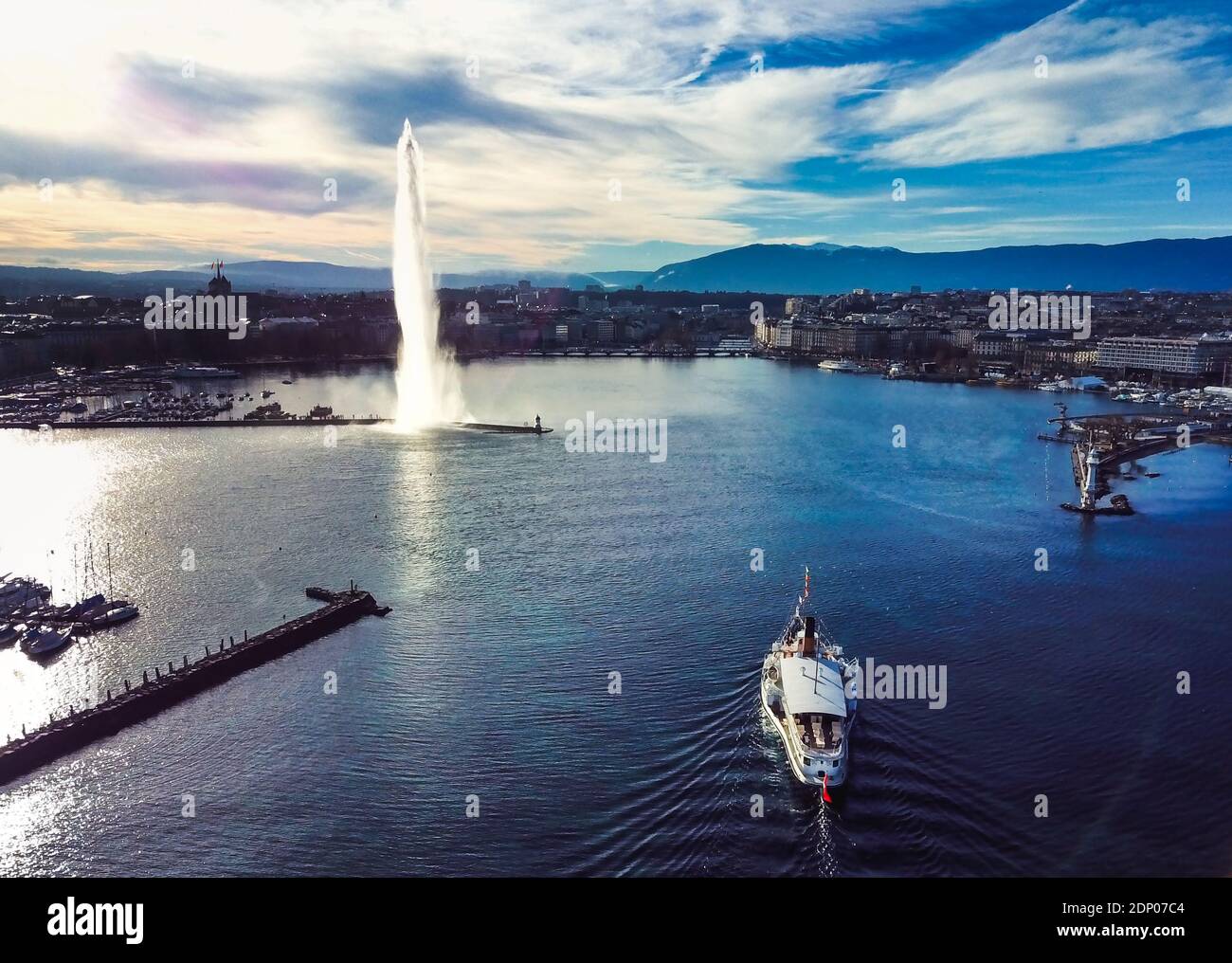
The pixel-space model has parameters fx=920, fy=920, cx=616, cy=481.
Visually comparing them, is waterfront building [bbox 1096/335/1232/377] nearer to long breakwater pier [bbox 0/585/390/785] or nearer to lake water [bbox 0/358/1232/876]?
lake water [bbox 0/358/1232/876]

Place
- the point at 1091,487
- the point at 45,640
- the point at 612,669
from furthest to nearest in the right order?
the point at 1091,487 < the point at 45,640 < the point at 612,669

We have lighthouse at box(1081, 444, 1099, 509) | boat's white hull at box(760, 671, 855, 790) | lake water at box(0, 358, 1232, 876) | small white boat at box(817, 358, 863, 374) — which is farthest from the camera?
small white boat at box(817, 358, 863, 374)

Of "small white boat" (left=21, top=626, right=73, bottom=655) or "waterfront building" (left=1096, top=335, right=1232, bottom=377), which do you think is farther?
"waterfront building" (left=1096, top=335, right=1232, bottom=377)

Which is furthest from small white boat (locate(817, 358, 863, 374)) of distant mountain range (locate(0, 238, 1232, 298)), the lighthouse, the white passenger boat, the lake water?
distant mountain range (locate(0, 238, 1232, 298))

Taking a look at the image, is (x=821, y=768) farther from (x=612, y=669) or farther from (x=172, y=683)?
(x=172, y=683)

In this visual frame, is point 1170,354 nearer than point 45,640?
No

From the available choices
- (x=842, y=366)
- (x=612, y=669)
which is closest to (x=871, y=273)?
(x=842, y=366)
